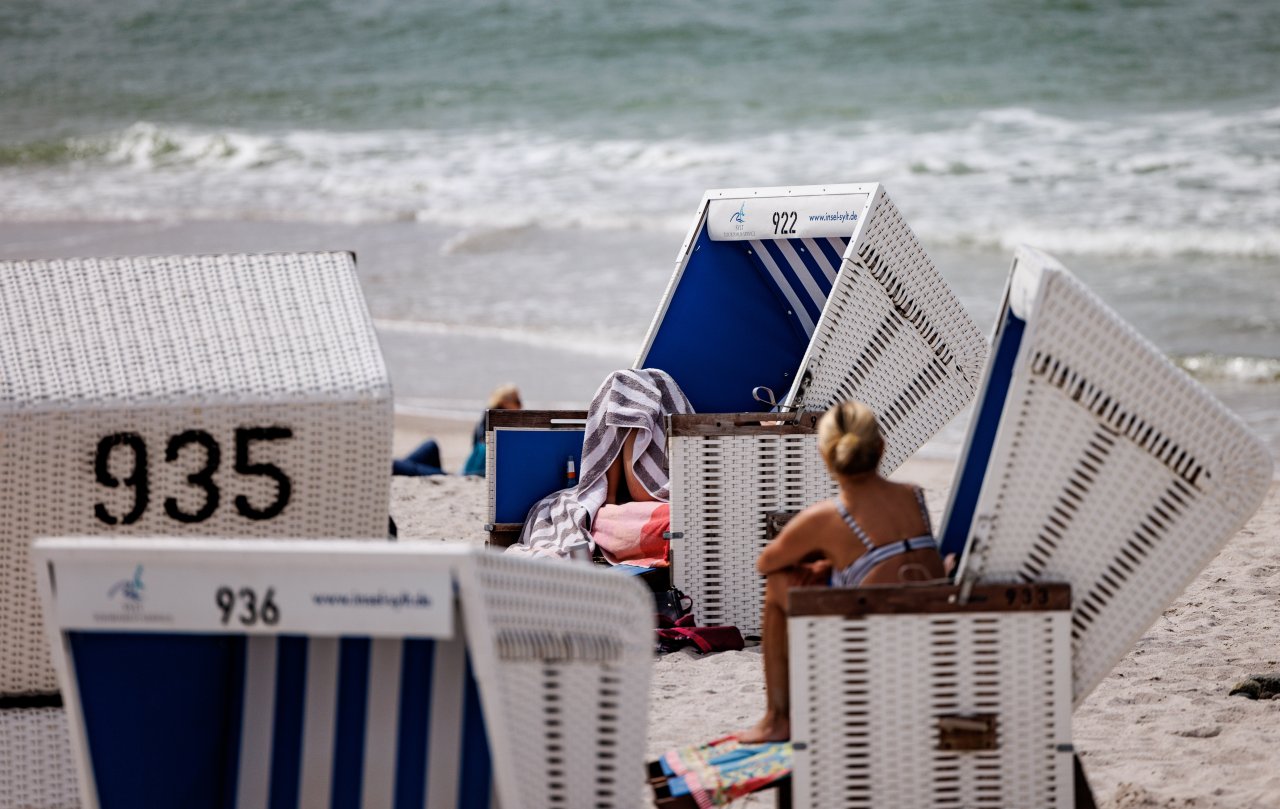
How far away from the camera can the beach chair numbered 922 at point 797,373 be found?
471 centimetres

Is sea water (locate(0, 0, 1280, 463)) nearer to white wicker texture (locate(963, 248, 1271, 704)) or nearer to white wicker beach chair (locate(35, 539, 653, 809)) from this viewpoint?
white wicker texture (locate(963, 248, 1271, 704))

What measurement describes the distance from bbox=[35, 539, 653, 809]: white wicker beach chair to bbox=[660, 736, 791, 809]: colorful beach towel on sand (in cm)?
42

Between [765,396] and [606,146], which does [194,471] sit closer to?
[765,396]

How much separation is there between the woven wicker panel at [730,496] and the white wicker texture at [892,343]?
198 mm

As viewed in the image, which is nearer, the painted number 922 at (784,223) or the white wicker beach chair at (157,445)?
the white wicker beach chair at (157,445)

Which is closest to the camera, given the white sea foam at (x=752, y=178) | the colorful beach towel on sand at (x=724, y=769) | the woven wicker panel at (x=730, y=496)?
the colorful beach towel on sand at (x=724, y=769)

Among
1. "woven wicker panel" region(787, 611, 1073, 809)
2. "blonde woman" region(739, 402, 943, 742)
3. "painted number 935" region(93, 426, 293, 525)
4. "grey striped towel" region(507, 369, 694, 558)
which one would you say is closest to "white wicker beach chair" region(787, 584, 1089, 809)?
"woven wicker panel" region(787, 611, 1073, 809)

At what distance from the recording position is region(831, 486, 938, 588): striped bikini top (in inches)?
129

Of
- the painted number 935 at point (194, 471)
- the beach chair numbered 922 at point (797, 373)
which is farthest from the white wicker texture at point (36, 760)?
the beach chair numbered 922 at point (797, 373)

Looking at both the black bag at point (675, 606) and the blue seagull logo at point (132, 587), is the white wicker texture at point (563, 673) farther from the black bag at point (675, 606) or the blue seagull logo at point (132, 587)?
the black bag at point (675, 606)

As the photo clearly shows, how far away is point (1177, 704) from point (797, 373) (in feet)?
5.36

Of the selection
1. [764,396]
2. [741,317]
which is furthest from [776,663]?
[741,317]

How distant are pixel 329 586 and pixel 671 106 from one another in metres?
19.6

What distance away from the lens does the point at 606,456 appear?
512 centimetres
